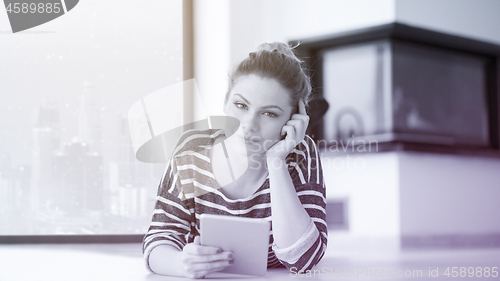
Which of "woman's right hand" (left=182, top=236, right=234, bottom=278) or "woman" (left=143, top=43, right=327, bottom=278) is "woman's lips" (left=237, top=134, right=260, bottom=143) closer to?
"woman" (left=143, top=43, right=327, bottom=278)

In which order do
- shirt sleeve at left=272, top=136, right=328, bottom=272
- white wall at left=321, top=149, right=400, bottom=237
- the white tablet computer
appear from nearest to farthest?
1. the white tablet computer
2. shirt sleeve at left=272, top=136, right=328, bottom=272
3. white wall at left=321, top=149, right=400, bottom=237

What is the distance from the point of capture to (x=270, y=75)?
956mm

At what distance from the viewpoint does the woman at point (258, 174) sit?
2.80ft

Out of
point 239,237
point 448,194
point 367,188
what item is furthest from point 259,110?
point 448,194

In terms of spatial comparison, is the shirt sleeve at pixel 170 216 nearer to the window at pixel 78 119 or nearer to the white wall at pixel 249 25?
the white wall at pixel 249 25

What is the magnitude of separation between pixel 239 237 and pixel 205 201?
0.25 m

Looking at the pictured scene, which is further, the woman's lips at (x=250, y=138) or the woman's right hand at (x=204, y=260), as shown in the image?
the woman's lips at (x=250, y=138)

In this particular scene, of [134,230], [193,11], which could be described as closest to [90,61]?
[193,11]

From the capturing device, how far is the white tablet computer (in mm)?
731

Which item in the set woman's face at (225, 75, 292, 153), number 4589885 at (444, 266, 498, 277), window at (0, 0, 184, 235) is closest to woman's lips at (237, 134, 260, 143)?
woman's face at (225, 75, 292, 153)

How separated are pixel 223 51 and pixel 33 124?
3.78 ft

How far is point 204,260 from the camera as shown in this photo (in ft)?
2.41
